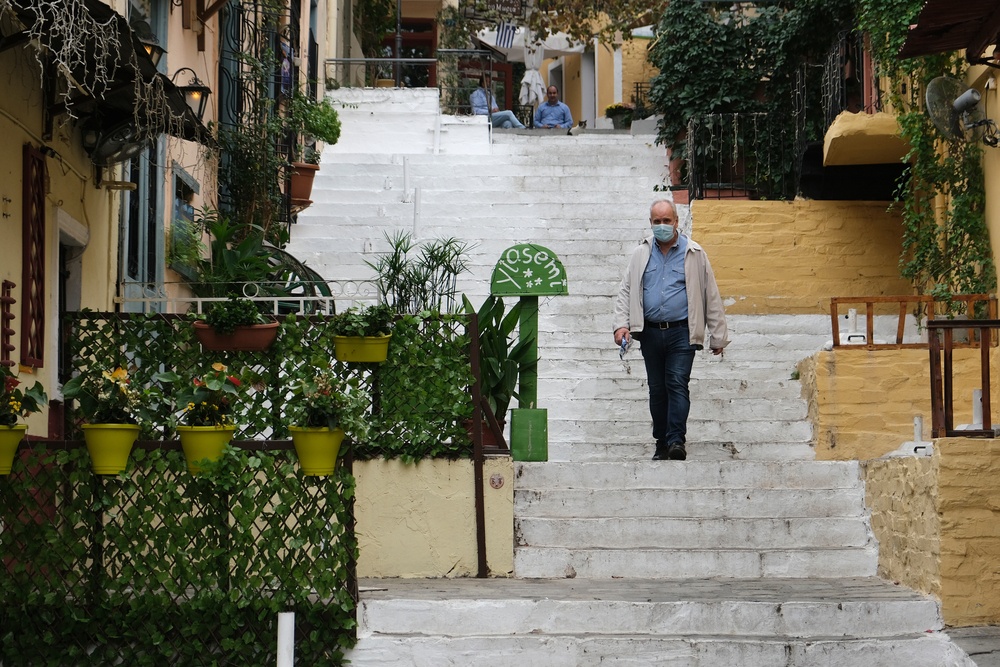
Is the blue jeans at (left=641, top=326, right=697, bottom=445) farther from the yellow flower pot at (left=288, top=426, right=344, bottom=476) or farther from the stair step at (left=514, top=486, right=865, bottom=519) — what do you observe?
the yellow flower pot at (left=288, top=426, right=344, bottom=476)

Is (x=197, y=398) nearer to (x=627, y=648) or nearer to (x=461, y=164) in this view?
(x=627, y=648)

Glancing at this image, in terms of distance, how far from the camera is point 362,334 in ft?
24.3

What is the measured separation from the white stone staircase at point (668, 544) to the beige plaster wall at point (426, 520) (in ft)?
0.45

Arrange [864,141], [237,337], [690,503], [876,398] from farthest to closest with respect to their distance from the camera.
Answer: [864,141]
[876,398]
[690,503]
[237,337]

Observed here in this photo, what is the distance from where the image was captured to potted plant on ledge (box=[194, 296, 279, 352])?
24.1 feet

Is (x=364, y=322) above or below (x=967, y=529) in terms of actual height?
above

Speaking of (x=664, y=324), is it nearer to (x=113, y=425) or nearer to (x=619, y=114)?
(x=113, y=425)

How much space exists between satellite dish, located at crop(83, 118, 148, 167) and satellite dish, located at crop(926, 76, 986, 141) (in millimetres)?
5423

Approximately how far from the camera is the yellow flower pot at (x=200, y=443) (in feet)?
20.4

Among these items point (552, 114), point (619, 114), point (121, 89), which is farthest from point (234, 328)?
point (552, 114)

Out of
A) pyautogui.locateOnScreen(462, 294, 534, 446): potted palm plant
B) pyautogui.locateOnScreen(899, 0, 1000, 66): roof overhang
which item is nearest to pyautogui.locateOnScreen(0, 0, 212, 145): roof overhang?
pyautogui.locateOnScreen(462, 294, 534, 446): potted palm plant

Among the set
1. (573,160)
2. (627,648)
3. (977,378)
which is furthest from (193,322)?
(573,160)

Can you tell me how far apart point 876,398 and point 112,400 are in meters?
5.01

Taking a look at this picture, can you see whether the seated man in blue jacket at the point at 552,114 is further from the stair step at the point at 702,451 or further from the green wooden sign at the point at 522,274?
the green wooden sign at the point at 522,274
